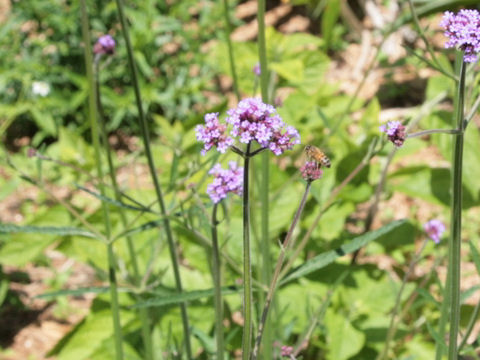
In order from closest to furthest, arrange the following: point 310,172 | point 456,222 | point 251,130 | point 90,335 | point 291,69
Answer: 1. point 251,130
2. point 310,172
3. point 456,222
4. point 90,335
5. point 291,69

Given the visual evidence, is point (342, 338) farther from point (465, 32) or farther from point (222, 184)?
point (465, 32)

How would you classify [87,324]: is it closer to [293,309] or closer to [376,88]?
[293,309]

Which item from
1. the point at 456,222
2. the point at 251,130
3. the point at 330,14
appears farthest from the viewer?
the point at 330,14

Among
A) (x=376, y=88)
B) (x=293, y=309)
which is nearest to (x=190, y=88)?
(x=376, y=88)

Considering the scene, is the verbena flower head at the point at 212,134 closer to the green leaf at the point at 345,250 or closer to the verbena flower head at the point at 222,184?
the verbena flower head at the point at 222,184

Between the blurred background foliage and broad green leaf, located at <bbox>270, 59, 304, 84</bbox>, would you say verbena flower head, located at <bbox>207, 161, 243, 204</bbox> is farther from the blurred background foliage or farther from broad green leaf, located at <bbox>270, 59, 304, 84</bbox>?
broad green leaf, located at <bbox>270, 59, 304, 84</bbox>

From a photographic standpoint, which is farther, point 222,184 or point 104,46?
point 104,46

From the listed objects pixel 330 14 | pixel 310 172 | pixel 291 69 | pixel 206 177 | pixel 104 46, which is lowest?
pixel 310 172

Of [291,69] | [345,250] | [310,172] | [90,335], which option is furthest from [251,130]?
[291,69]
